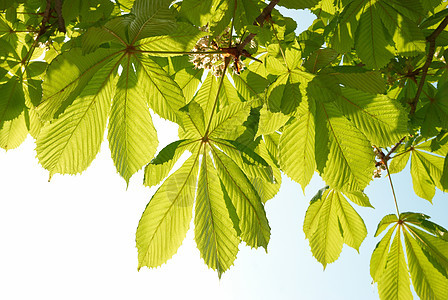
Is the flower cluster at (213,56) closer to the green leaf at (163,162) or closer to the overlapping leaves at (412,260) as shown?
the green leaf at (163,162)

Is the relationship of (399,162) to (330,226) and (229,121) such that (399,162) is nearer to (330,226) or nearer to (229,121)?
(330,226)

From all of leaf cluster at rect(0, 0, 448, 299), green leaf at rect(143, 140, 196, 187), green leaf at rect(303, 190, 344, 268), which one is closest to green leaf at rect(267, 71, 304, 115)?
leaf cluster at rect(0, 0, 448, 299)

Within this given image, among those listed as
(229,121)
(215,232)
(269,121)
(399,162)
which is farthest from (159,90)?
(399,162)

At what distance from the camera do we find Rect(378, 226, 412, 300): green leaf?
5.76 ft

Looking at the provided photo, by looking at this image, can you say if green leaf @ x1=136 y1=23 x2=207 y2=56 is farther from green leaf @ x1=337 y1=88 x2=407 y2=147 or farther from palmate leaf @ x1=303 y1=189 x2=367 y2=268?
palmate leaf @ x1=303 y1=189 x2=367 y2=268

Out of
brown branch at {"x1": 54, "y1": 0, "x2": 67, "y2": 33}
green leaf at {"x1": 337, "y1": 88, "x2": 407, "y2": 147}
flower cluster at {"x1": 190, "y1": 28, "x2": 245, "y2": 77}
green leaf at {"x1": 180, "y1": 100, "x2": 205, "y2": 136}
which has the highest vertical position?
brown branch at {"x1": 54, "y1": 0, "x2": 67, "y2": 33}

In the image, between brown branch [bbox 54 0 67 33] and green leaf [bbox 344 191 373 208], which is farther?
green leaf [bbox 344 191 373 208]

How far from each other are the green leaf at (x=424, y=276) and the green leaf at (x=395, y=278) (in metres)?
0.04

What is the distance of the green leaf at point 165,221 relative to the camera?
1.12 metres

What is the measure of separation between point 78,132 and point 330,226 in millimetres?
1401

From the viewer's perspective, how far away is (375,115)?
1.14 metres

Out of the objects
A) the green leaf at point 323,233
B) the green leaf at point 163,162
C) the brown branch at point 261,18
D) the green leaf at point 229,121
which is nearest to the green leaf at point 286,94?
the green leaf at point 229,121

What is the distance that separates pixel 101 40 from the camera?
39.0 inches

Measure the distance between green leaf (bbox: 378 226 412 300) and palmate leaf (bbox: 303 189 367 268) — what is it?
0.18 m
